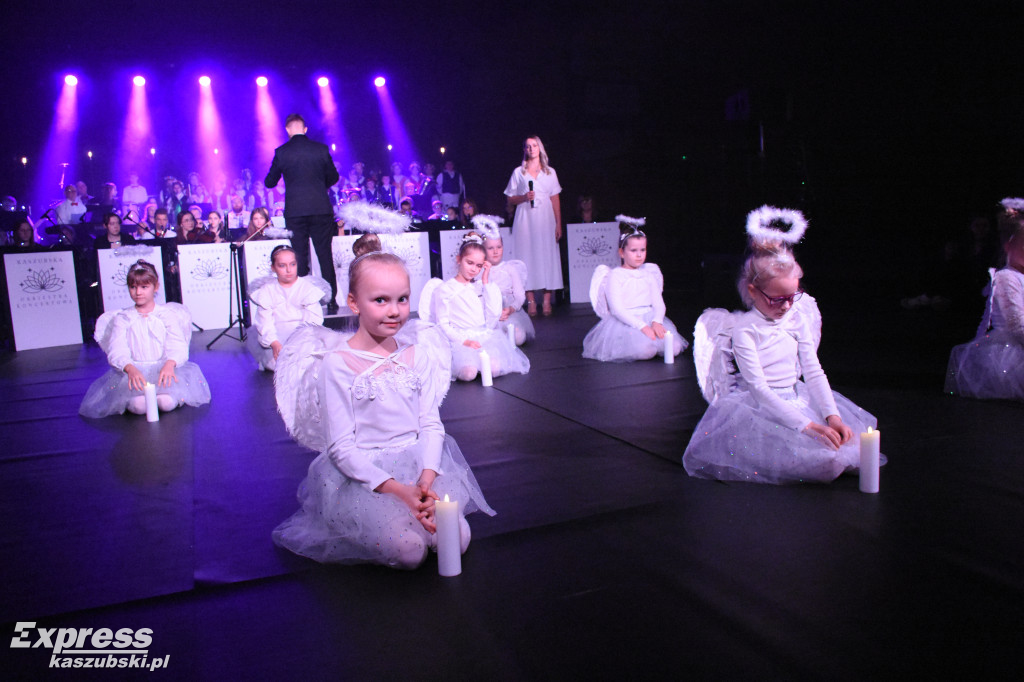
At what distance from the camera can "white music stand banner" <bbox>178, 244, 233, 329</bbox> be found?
9.09 m

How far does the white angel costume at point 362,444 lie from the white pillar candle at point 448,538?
0.08 m

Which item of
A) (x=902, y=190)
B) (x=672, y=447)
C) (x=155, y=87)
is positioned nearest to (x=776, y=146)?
(x=902, y=190)

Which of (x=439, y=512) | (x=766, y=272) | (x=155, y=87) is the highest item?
(x=155, y=87)

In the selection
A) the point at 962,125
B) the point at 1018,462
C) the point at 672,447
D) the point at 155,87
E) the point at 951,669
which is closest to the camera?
the point at 951,669

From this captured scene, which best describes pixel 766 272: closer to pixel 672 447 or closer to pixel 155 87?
pixel 672 447

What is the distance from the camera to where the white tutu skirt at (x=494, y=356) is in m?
5.29

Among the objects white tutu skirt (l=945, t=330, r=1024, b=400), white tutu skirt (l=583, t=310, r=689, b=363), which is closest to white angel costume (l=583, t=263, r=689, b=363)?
white tutu skirt (l=583, t=310, r=689, b=363)

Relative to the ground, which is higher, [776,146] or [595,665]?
[776,146]

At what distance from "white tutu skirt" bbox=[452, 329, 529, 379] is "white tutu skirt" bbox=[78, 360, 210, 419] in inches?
64.8

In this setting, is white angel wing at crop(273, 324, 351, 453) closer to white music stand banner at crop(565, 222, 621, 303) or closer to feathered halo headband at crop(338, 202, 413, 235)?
feathered halo headband at crop(338, 202, 413, 235)

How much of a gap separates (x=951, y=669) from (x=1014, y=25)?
7.44 meters

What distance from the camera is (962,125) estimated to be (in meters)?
7.95

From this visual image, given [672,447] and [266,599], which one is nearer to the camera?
[266,599]

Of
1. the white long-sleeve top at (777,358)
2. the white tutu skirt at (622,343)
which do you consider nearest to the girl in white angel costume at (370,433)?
the white long-sleeve top at (777,358)
